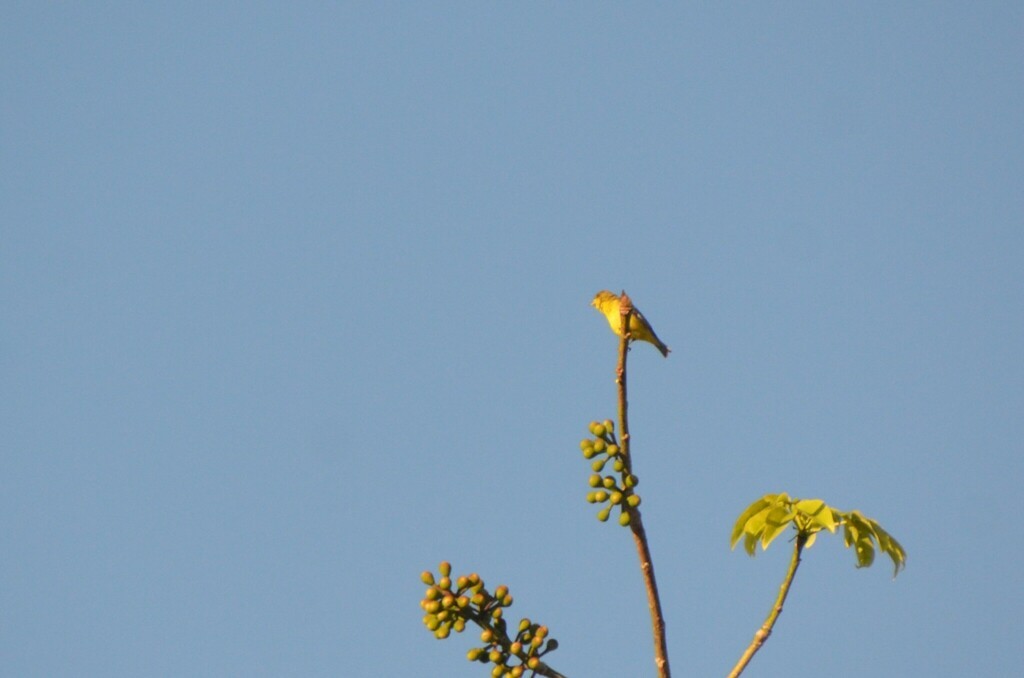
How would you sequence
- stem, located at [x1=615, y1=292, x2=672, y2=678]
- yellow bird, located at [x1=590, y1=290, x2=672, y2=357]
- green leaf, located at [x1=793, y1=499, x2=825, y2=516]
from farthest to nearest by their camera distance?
yellow bird, located at [x1=590, y1=290, x2=672, y2=357] → green leaf, located at [x1=793, y1=499, x2=825, y2=516] → stem, located at [x1=615, y1=292, x2=672, y2=678]

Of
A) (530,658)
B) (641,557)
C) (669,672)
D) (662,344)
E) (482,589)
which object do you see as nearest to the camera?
(669,672)

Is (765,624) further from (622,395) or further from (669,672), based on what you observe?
(622,395)

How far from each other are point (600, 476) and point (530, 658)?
720mm

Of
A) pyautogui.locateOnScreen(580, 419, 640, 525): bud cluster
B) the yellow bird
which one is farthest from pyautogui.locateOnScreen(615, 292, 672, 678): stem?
the yellow bird

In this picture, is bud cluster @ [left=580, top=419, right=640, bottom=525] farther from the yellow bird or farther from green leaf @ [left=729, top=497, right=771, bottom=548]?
the yellow bird

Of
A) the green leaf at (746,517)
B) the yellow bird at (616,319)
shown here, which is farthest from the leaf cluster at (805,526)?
the yellow bird at (616,319)

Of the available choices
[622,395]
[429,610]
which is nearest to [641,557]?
[622,395]

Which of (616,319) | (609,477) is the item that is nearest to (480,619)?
(609,477)

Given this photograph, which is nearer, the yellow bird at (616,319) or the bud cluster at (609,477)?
the bud cluster at (609,477)

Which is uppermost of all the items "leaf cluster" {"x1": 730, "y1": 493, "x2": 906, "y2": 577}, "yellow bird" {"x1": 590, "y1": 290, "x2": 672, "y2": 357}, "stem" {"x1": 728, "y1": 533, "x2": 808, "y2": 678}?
"yellow bird" {"x1": 590, "y1": 290, "x2": 672, "y2": 357}

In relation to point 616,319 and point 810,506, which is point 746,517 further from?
point 616,319

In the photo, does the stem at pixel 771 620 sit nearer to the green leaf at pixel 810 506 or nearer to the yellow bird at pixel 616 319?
the green leaf at pixel 810 506

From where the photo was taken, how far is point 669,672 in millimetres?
3176

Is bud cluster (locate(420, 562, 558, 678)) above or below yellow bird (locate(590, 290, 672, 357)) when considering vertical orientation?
below
